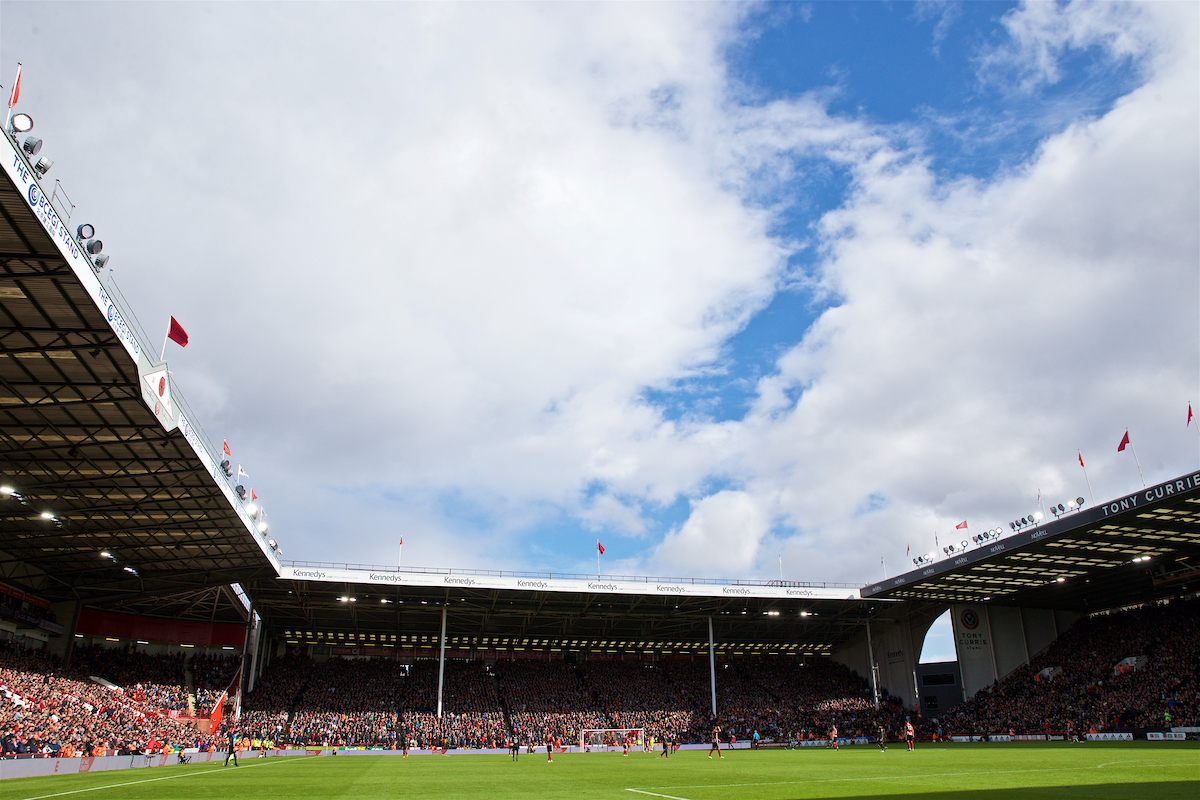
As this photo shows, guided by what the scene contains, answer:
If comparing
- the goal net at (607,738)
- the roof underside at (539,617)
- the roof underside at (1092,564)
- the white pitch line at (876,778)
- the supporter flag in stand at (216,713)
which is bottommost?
the goal net at (607,738)

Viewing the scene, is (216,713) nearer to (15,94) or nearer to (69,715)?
(69,715)

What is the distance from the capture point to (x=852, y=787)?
720 inches

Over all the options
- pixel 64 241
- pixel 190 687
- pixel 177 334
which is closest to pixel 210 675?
pixel 190 687

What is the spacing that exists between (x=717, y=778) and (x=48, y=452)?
28.6 meters

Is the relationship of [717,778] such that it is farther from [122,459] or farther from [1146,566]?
[1146,566]

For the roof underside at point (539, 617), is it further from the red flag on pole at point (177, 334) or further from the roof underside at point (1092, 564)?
the red flag on pole at point (177, 334)

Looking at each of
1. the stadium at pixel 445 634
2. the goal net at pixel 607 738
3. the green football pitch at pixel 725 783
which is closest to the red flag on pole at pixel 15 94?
the stadium at pixel 445 634

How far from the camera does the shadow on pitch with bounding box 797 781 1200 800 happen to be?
1430 centimetres

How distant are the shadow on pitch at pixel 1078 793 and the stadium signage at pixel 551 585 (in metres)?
38.8

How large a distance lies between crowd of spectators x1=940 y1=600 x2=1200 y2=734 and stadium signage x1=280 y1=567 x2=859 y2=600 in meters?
13.9

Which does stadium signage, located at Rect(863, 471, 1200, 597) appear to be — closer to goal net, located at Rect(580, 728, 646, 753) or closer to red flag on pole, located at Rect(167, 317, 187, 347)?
goal net, located at Rect(580, 728, 646, 753)

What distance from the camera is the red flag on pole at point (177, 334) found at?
73.4 feet

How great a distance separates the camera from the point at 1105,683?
51281 mm

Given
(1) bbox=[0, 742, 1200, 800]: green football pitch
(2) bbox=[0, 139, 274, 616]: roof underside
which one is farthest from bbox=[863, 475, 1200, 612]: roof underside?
(2) bbox=[0, 139, 274, 616]: roof underside
